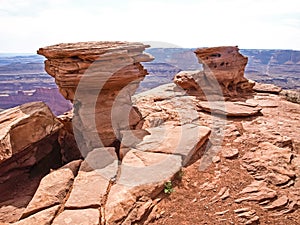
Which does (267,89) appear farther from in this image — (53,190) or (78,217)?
(78,217)

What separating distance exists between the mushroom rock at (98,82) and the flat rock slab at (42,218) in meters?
3.75

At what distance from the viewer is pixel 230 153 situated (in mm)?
8148

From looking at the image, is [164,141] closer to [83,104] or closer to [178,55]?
[83,104]

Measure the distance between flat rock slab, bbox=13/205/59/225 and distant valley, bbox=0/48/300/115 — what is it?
119ft

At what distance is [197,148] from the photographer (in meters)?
8.17

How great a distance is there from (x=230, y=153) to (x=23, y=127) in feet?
21.9

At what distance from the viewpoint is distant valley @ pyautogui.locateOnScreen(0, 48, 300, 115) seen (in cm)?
6181

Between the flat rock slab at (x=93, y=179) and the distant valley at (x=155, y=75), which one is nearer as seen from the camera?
the flat rock slab at (x=93, y=179)

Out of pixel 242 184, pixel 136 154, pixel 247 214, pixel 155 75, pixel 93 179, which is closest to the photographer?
pixel 247 214

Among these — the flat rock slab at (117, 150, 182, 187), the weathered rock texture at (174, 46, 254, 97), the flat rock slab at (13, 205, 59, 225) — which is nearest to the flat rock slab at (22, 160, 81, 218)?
the flat rock slab at (13, 205, 59, 225)

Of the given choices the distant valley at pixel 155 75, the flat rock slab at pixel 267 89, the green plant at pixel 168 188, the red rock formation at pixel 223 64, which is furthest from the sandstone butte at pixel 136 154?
the distant valley at pixel 155 75

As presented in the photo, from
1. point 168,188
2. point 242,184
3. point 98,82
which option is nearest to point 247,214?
point 242,184

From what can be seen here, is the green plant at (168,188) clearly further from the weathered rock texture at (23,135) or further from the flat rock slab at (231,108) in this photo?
the flat rock slab at (231,108)

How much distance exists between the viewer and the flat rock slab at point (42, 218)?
18.8 feet
